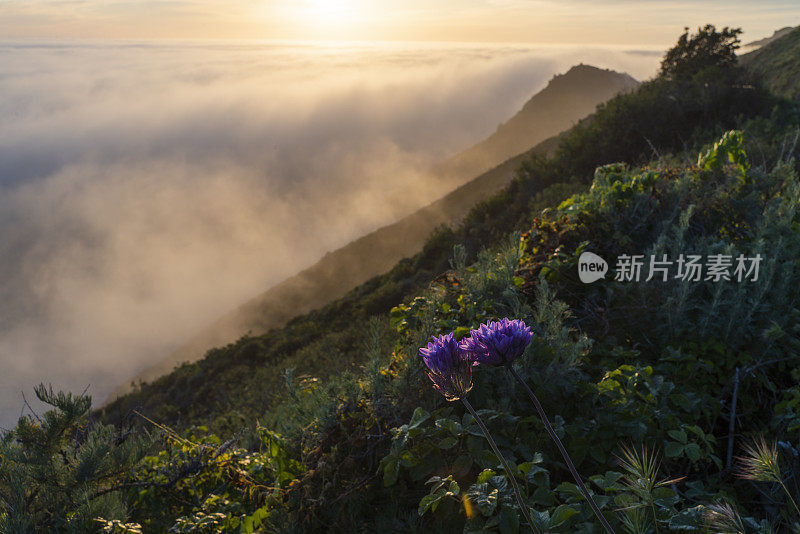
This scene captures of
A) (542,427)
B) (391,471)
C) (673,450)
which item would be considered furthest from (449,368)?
(673,450)

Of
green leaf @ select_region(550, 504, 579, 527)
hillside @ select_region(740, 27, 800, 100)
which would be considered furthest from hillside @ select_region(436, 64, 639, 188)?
green leaf @ select_region(550, 504, 579, 527)

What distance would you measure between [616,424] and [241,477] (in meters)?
2.43

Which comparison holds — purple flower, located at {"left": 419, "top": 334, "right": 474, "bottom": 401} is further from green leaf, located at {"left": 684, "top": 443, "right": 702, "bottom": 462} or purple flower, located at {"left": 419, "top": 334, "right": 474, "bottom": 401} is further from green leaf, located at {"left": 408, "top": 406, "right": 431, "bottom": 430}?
green leaf, located at {"left": 684, "top": 443, "right": 702, "bottom": 462}

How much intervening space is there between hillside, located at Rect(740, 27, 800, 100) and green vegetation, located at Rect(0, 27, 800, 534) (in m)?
15.1

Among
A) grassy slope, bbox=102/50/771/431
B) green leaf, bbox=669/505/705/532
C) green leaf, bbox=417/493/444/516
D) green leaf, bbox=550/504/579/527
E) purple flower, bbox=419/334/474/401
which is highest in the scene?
purple flower, bbox=419/334/474/401

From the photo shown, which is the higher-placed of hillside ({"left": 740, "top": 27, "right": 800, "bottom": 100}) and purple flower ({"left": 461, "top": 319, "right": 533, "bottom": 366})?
purple flower ({"left": 461, "top": 319, "right": 533, "bottom": 366})

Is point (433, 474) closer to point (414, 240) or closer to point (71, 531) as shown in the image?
point (71, 531)

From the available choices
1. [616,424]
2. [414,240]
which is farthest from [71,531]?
[414,240]

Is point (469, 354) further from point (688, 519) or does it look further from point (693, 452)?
point (693, 452)

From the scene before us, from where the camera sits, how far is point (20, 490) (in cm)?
224

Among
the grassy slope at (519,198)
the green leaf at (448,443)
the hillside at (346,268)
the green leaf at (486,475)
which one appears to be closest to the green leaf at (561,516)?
the green leaf at (486,475)

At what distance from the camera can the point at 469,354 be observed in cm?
149

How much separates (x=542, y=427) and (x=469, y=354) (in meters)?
1.38

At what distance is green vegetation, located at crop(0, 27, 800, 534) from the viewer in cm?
211
